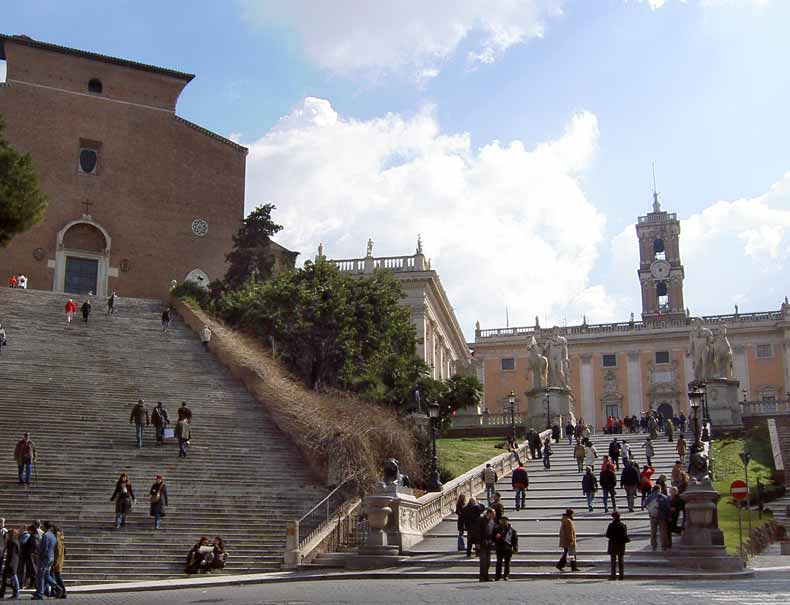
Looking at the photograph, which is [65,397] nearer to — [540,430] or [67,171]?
[540,430]

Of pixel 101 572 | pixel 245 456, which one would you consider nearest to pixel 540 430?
pixel 245 456

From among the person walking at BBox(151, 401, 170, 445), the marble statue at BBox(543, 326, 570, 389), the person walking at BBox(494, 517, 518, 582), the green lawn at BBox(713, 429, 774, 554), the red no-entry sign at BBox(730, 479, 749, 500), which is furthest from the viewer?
the marble statue at BBox(543, 326, 570, 389)

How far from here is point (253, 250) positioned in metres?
47.3

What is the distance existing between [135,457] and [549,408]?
22224mm

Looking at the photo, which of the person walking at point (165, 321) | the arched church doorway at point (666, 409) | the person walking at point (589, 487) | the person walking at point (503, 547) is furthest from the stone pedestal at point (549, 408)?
the arched church doorway at point (666, 409)

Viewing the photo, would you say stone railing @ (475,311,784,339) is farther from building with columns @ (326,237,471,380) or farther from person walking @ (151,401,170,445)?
person walking @ (151,401,170,445)

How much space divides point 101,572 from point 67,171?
3428 centimetres

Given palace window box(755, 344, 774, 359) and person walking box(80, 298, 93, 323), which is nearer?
person walking box(80, 298, 93, 323)

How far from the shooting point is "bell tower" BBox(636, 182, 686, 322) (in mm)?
93688

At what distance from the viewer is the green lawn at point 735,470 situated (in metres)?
23.3

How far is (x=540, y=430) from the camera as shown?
4244 centimetres

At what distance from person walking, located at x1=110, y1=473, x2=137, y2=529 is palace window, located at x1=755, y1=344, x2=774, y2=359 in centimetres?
6284

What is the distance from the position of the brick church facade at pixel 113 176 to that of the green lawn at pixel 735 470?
26.8 metres

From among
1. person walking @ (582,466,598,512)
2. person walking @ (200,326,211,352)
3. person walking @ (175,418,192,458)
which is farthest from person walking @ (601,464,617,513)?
person walking @ (200,326,211,352)
